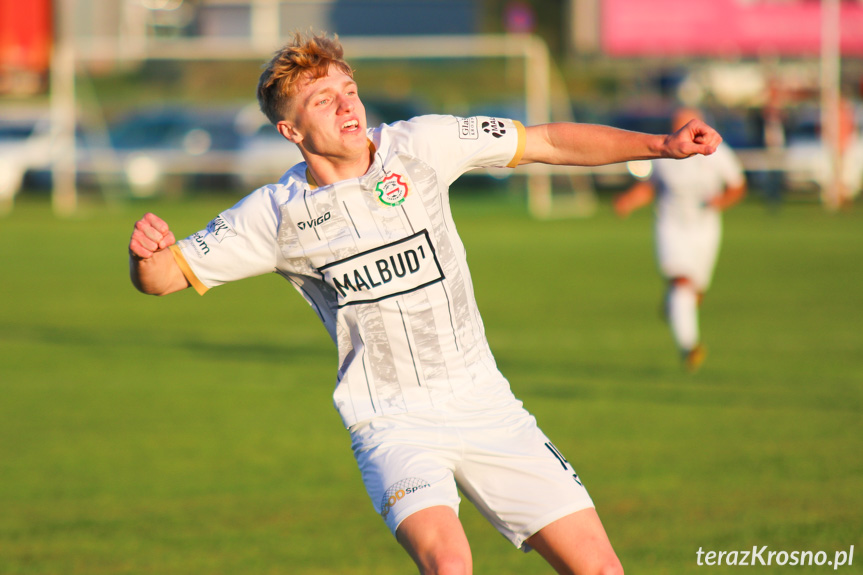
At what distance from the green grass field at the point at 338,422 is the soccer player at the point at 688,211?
75cm

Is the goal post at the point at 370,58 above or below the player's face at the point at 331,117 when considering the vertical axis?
below

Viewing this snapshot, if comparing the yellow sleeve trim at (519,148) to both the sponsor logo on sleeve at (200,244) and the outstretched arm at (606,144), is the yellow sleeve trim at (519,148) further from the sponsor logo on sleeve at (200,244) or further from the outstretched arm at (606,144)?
the sponsor logo on sleeve at (200,244)

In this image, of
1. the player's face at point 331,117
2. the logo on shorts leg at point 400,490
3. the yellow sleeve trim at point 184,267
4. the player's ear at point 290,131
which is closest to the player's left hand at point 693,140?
the player's face at point 331,117

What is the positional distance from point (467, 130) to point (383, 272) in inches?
24.0

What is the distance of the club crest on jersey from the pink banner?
1169 inches

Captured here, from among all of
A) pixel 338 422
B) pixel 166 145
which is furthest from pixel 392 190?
pixel 166 145

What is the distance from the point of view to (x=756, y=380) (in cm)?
952

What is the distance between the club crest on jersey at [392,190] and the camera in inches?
149

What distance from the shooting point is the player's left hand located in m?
3.64

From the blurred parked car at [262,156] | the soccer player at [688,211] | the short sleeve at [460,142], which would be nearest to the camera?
the short sleeve at [460,142]

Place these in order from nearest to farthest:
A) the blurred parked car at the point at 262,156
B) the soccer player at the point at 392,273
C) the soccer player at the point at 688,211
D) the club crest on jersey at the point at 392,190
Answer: the soccer player at the point at 392,273 < the club crest on jersey at the point at 392,190 < the soccer player at the point at 688,211 < the blurred parked car at the point at 262,156

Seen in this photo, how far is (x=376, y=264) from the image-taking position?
148 inches

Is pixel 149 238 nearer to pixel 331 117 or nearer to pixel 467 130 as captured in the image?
pixel 331 117

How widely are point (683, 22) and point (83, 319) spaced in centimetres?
2279
